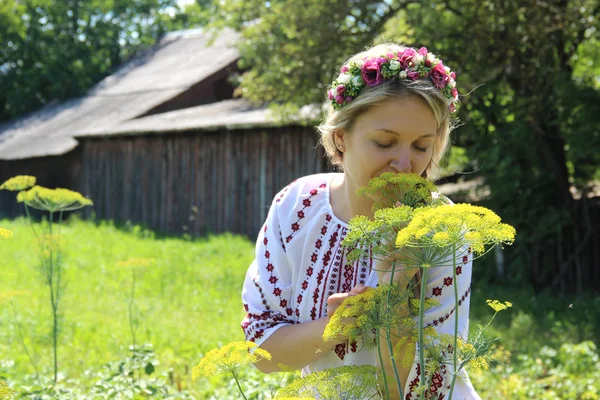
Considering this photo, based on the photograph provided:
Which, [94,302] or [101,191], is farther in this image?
[101,191]

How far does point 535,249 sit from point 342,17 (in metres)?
4.21

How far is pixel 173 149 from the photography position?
63.2 feet

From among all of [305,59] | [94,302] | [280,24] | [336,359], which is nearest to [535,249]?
[305,59]

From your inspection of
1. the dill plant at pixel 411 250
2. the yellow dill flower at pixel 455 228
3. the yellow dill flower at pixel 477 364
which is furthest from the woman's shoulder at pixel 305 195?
the yellow dill flower at pixel 455 228

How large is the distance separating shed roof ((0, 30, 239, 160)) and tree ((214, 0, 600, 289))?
35.1 feet

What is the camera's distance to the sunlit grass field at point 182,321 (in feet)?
17.5

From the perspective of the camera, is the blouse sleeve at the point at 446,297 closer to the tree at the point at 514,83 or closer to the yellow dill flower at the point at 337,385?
the yellow dill flower at the point at 337,385

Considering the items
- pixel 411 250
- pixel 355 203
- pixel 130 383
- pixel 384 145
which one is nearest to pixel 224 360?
pixel 411 250

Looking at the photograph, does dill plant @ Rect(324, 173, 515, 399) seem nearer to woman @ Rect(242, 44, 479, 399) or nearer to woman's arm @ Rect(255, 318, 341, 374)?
woman @ Rect(242, 44, 479, 399)

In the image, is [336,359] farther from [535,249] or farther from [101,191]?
[101,191]

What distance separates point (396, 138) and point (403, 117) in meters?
0.06

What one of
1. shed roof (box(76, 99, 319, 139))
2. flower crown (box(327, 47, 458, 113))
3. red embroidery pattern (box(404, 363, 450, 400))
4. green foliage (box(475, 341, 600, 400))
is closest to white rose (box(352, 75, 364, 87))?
flower crown (box(327, 47, 458, 113))

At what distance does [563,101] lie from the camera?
959cm

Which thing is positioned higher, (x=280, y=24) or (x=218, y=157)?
(x=280, y=24)
